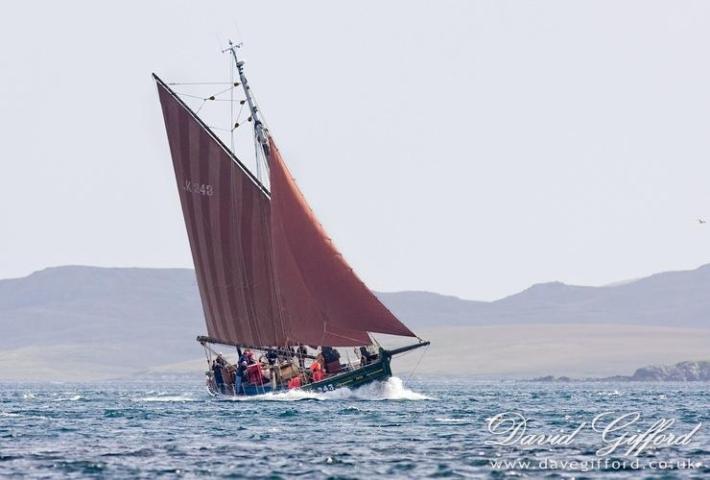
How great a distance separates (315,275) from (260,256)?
3958 millimetres

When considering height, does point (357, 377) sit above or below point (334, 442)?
above

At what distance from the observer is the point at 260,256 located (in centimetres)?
8650

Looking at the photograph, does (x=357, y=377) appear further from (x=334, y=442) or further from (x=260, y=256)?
(x=334, y=442)

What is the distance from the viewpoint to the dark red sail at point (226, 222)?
3374 inches

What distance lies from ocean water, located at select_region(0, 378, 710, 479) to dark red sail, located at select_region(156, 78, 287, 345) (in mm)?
4913

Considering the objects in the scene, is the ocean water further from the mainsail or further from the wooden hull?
→ the mainsail

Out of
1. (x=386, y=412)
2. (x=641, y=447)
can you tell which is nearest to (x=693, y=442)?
(x=641, y=447)

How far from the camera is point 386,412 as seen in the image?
7381 cm

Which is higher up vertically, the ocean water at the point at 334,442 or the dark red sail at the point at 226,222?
the dark red sail at the point at 226,222

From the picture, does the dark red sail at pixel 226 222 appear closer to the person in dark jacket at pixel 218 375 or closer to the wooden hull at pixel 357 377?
the wooden hull at pixel 357 377
